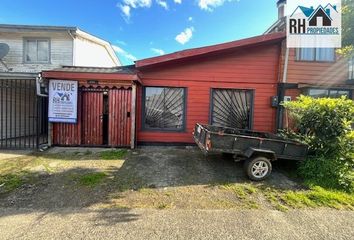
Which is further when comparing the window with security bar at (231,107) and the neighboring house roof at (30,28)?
the neighboring house roof at (30,28)

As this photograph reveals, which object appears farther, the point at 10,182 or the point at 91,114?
the point at 91,114

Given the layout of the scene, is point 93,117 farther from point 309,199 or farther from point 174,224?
point 309,199

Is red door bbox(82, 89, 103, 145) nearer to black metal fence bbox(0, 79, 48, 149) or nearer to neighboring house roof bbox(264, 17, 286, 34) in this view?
black metal fence bbox(0, 79, 48, 149)

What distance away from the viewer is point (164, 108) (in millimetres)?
8867

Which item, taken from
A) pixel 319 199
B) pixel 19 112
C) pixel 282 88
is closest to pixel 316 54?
pixel 282 88

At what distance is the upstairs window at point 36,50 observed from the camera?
10.9 meters

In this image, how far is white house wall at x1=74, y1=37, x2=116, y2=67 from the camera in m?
11.3

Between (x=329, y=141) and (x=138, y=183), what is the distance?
473cm

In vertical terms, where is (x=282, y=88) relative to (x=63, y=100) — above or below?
above

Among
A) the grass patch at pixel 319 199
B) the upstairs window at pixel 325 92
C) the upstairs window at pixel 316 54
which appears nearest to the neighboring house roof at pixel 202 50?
the upstairs window at pixel 316 54

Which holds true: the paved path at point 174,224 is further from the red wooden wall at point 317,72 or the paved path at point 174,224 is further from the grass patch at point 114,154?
the red wooden wall at point 317,72

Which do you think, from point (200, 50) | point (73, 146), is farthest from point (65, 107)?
point (200, 50)

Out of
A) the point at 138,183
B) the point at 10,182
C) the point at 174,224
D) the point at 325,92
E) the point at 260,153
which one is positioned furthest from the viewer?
the point at 325,92

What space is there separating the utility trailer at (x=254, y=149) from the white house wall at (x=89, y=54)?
862 cm
